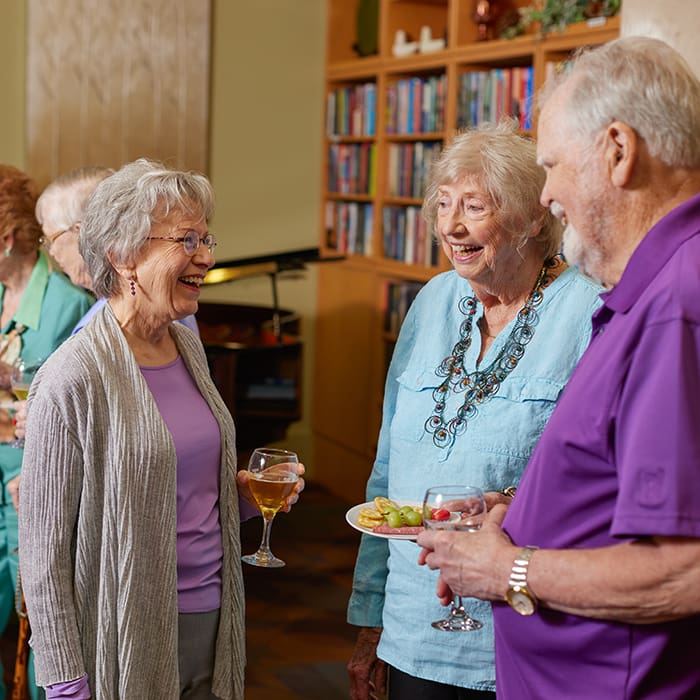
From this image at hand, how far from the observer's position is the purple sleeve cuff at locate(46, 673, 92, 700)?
187 centimetres

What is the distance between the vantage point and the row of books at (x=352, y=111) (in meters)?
6.07

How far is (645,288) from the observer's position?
1.33 m

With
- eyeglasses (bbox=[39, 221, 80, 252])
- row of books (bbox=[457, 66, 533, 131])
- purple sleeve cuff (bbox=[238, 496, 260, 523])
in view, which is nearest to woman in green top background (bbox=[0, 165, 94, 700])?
eyeglasses (bbox=[39, 221, 80, 252])

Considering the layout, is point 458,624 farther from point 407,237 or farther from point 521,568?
point 407,237

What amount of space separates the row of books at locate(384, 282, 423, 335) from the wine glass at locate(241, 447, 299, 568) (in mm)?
3624

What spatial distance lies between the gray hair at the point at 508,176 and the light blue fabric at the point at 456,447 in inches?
4.2

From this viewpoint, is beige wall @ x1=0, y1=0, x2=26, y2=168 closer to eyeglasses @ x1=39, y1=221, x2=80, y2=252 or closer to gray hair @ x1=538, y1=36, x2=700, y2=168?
eyeglasses @ x1=39, y1=221, x2=80, y2=252

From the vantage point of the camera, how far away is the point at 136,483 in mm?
1905

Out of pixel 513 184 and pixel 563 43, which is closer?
pixel 513 184

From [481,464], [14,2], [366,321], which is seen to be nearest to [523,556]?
[481,464]

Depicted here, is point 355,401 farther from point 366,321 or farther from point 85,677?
point 85,677

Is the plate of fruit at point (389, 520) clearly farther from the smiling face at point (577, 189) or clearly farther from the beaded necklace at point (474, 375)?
the smiling face at point (577, 189)

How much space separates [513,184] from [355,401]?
4.24 metres

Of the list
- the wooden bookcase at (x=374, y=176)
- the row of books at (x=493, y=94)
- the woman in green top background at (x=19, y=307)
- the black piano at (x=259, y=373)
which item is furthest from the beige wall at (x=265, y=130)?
the woman in green top background at (x=19, y=307)
